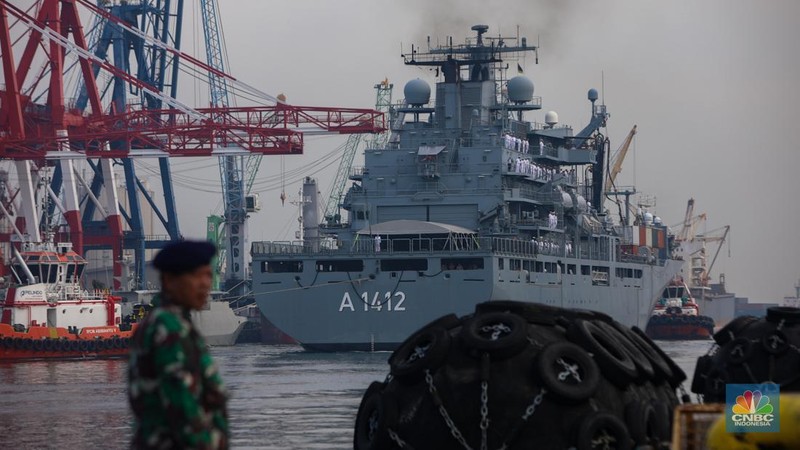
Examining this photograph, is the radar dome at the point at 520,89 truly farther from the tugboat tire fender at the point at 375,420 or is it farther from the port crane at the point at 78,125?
the tugboat tire fender at the point at 375,420

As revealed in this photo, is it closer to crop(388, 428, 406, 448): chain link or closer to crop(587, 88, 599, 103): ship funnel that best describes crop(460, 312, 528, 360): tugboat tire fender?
crop(388, 428, 406, 448): chain link

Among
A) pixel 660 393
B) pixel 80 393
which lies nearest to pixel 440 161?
pixel 80 393

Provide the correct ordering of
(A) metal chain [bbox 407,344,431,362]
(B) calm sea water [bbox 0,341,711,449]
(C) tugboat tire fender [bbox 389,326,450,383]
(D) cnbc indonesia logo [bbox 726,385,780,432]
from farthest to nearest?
1. (B) calm sea water [bbox 0,341,711,449]
2. (A) metal chain [bbox 407,344,431,362]
3. (C) tugboat tire fender [bbox 389,326,450,383]
4. (D) cnbc indonesia logo [bbox 726,385,780,432]

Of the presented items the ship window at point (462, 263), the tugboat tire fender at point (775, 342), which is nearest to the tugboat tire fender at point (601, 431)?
the tugboat tire fender at point (775, 342)

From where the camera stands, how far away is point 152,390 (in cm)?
826

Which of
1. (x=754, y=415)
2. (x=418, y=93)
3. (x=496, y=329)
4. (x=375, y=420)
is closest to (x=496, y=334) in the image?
(x=496, y=329)

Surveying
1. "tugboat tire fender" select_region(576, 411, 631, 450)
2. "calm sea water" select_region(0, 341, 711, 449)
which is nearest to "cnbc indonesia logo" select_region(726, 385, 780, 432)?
"tugboat tire fender" select_region(576, 411, 631, 450)

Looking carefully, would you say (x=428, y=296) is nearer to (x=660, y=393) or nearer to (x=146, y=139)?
(x=146, y=139)

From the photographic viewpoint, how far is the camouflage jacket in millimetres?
8219

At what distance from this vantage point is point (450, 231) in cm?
6631

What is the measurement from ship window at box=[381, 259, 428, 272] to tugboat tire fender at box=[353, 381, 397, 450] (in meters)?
48.7

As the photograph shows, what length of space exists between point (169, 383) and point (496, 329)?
26.2ft

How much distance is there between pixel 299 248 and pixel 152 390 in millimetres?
60386

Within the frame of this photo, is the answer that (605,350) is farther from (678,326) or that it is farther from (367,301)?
(678,326)
